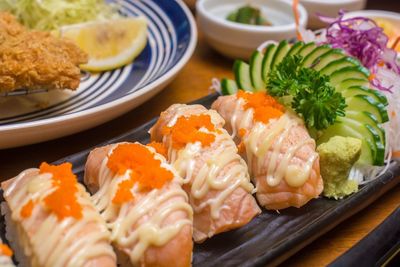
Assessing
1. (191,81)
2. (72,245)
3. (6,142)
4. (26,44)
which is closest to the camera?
(72,245)

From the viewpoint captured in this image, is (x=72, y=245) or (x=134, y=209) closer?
(x=72, y=245)

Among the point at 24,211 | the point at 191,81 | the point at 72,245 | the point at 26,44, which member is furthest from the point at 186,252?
the point at 191,81

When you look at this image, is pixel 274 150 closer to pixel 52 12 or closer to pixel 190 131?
pixel 190 131

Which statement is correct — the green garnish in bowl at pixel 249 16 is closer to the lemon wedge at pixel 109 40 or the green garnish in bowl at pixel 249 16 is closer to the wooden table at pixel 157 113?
the wooden table at pixel 157 113

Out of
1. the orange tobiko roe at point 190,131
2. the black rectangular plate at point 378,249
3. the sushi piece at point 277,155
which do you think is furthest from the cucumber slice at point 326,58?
the black rectangular plate at point 378,249

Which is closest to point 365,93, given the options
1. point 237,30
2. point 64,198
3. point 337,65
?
point 337,65

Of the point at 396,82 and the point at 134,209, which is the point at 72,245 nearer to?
the point at 134,209
